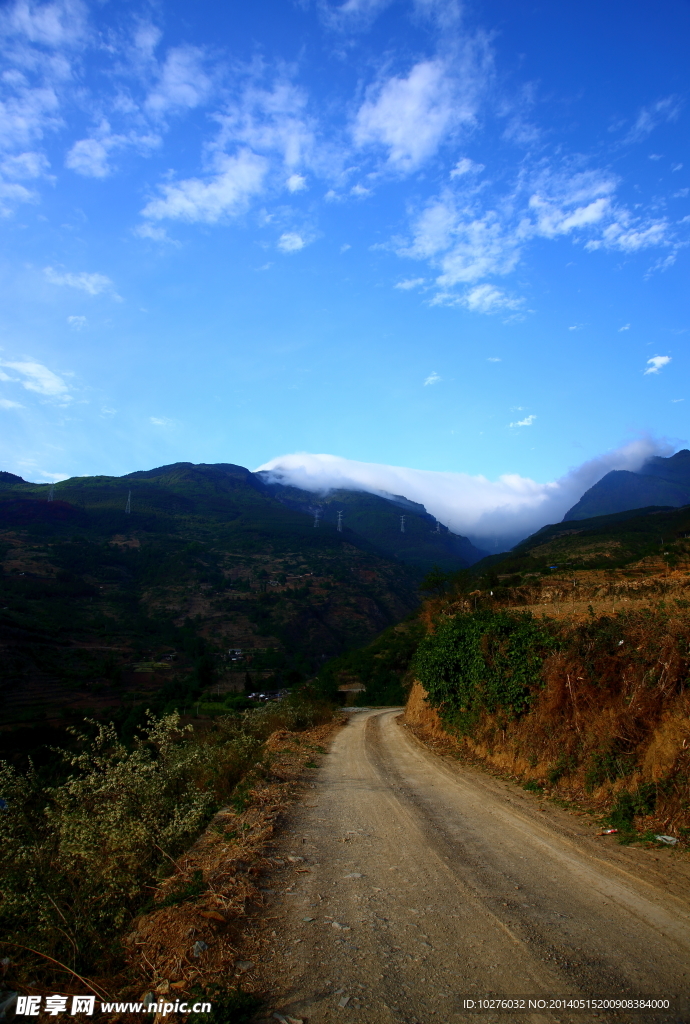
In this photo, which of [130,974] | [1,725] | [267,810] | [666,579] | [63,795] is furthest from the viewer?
[1,725]

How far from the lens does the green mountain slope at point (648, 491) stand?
16775 centimetres

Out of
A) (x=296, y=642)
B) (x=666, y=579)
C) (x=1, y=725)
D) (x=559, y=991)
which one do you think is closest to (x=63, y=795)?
(x=559, y=991)

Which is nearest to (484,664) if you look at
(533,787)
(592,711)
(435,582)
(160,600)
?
(533,787)

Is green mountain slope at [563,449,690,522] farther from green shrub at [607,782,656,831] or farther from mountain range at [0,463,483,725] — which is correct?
green shrub at [607,782,656,831]

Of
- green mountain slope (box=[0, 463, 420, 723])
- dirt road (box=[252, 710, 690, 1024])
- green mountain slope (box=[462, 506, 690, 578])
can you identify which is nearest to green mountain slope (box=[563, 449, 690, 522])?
green mountain slope (box=[0, 463, 420, 723])

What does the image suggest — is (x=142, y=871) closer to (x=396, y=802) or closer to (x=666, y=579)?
(x=396, y=802)

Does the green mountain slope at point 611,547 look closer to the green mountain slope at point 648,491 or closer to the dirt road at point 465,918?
the dirt road at point 465,918

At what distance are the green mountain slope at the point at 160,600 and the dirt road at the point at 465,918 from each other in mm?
42563

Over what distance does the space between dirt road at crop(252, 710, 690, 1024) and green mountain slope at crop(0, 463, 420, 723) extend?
4256cm

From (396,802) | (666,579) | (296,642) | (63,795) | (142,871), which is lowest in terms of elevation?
(296,642)

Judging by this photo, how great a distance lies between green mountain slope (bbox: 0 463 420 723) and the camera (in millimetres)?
58625

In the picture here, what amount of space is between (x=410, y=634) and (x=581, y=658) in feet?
165

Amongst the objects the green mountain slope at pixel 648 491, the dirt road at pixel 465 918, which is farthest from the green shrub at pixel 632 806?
the green mountain slope at pixel 648 491

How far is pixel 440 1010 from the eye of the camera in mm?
3152
